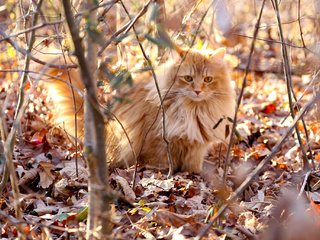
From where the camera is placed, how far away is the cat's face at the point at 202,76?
5.07 metres

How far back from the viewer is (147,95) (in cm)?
496

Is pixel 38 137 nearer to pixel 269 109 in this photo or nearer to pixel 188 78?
pixel 188 78

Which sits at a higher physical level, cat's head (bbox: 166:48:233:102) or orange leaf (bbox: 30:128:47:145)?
cat's head (bbox: 166:48:233:102)

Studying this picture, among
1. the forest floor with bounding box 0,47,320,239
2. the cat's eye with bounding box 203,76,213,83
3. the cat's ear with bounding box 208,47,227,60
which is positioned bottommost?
the forest floor with bounding box 0,47,320,239

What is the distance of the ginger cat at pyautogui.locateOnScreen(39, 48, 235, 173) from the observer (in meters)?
4.91

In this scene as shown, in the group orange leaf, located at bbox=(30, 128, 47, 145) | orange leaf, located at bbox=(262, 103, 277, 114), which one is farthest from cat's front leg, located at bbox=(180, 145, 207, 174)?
orange leaf, located at bbox=(262, 103, 277, 114)

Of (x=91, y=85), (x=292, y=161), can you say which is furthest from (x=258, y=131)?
(x=91, y=85)

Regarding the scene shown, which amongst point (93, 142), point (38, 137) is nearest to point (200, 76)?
point (38, 137)

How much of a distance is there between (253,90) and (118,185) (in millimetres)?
4319

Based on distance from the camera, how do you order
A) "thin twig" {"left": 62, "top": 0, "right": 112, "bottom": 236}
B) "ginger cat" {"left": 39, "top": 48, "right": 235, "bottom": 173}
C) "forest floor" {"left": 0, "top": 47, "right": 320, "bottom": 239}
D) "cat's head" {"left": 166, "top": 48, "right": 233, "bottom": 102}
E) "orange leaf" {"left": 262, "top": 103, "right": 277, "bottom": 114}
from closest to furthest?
"thin twig" {"left": 62, "top": 0, "right": 112, "bottom": 236} → "forest floor" {"left": 0, "top": 47, "right": 320, "bottom": 239} → "ginger cat" {"left": 39, "top": 48, "right": 235, "bottom": 173} → "cat's head" {"left": 166, "top": 48, "right": 233, "bottom": 102} → "orange leaf" {"left": 262, "top": 103, "right": 277, "bottom": 114}

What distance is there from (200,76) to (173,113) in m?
0.43

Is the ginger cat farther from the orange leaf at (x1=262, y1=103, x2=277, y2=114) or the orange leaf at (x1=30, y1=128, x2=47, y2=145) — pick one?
the orange leaf at (x1=262, y1=103, x2=277, y2=114)

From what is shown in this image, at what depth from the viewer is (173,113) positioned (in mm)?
5051

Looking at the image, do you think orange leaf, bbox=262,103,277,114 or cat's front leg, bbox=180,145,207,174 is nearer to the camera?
cat's front leg, bbox=180,145,207,174
